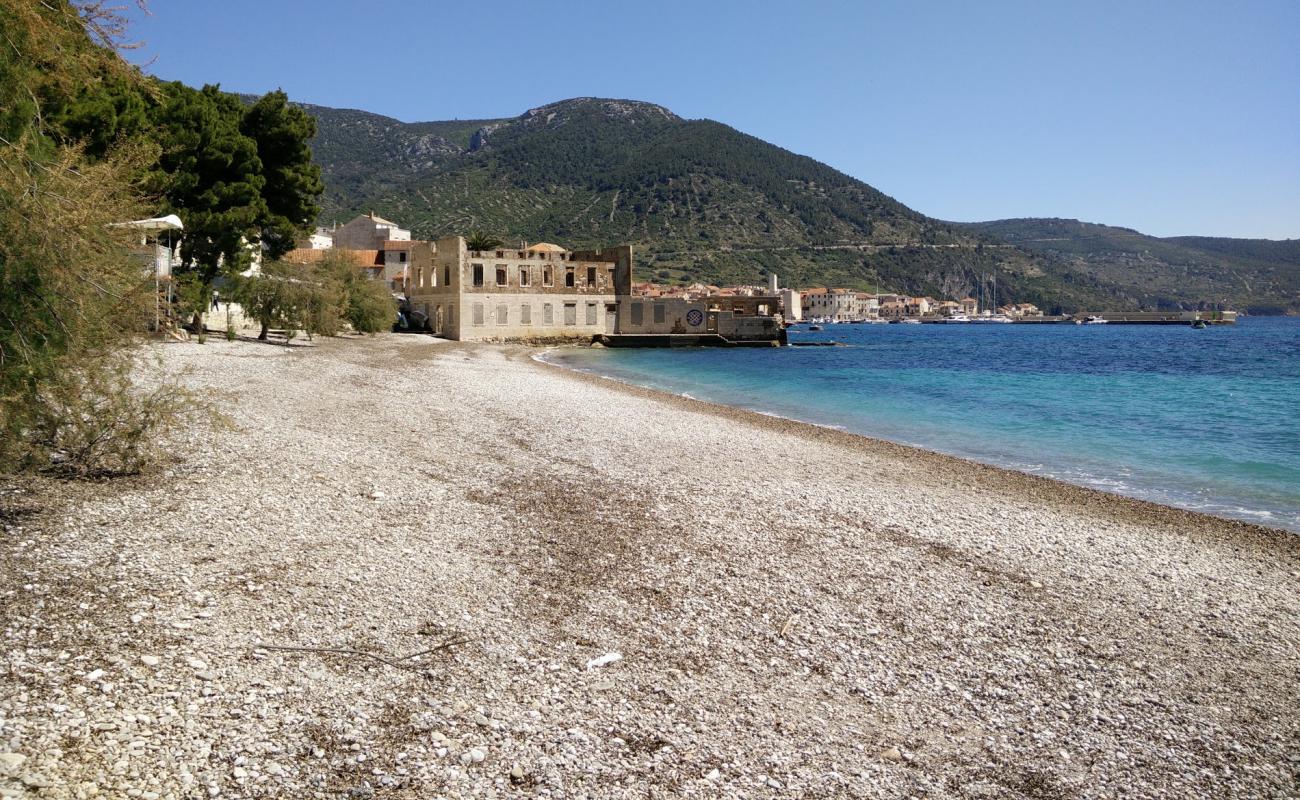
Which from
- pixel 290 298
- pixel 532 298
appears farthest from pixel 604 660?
pixel 532 298

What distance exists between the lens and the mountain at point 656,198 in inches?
4791

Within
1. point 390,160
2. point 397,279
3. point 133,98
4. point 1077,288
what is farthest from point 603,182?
point 133,98

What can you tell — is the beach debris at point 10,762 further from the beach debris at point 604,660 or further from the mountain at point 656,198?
the mountain at point 656,198

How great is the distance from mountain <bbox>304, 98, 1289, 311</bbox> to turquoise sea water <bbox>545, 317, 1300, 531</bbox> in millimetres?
69335

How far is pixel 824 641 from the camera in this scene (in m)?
5.50

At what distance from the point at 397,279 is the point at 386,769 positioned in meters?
65.7

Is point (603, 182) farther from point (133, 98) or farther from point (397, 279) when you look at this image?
point (133, 98)

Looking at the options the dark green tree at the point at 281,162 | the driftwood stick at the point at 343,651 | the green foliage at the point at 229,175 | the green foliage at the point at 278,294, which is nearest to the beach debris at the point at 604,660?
the driftwood stick at the point at 343,651

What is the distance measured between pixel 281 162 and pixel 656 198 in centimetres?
11383

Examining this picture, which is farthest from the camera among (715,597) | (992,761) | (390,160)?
(390,160)

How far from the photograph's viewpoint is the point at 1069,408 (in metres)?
24.7

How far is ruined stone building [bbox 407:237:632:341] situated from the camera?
47.3 meters

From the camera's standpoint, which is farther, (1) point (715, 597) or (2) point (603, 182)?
(2) point (603, 182)

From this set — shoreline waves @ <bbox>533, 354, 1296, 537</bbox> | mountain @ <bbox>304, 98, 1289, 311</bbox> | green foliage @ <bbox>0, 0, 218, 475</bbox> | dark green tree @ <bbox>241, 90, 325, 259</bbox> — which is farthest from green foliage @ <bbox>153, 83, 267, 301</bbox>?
mountain @ <bbox>304, 98, 1289, 311</bbox>
